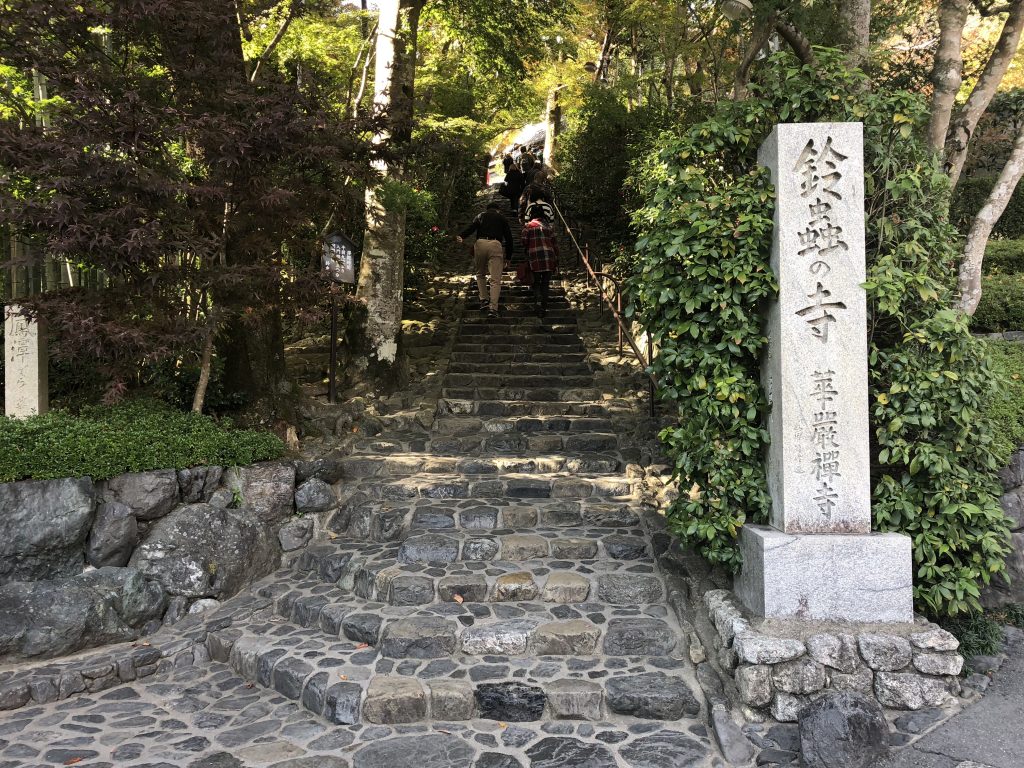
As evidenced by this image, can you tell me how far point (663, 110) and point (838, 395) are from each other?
10.4 m

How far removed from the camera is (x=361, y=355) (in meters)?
9.10

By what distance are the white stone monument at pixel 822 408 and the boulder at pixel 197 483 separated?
444 cm

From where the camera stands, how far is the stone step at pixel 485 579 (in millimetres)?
5211

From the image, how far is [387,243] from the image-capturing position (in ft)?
29.7

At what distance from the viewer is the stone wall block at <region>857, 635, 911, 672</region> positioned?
4.07m

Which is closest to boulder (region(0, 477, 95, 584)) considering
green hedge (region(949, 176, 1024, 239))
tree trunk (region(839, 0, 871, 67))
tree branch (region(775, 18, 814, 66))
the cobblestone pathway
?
the cobblestone pathway

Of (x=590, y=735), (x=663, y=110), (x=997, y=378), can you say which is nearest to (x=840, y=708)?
(x=590, y=735)

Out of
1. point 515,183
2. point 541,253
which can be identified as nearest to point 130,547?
point 541,253

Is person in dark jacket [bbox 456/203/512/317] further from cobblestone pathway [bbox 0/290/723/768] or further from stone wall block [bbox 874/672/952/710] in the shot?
stone wall block [bbox 874/672/952/710]

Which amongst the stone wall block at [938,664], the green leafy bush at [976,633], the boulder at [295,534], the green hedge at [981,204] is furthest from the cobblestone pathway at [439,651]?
the green hedge at [981,204]

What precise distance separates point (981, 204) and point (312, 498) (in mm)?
11923

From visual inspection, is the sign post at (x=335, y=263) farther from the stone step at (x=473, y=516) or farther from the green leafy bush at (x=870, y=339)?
the green leafy bush at (x=870, y=339)

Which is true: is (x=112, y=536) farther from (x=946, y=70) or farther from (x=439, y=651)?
(x=946, y=70)

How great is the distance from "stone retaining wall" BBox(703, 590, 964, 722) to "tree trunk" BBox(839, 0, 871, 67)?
511 cm
